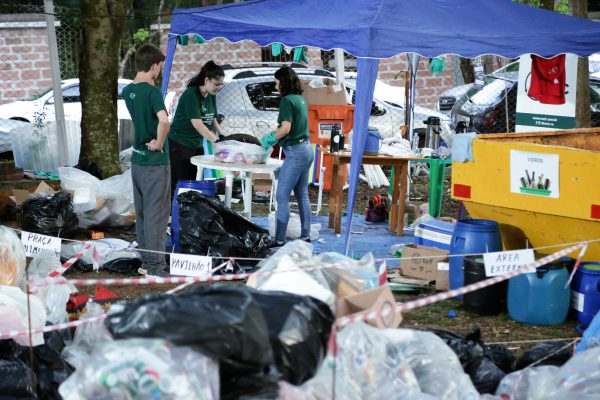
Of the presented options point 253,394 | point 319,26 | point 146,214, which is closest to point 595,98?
point 319,26

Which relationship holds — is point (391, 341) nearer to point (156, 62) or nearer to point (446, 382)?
point (446, 382)

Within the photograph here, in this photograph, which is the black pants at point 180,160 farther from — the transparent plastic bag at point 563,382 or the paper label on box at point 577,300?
the transparent plastic bag at point 563,382

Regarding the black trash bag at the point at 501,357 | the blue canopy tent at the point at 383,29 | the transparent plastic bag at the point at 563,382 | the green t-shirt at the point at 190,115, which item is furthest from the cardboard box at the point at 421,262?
the transparent plastic bag at the point at 563,382

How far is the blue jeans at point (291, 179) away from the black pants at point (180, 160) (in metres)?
1.00

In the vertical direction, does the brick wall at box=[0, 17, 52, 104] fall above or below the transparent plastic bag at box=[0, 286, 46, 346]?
above

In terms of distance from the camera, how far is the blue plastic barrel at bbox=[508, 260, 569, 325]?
6461mm

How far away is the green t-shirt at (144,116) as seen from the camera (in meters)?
6.86

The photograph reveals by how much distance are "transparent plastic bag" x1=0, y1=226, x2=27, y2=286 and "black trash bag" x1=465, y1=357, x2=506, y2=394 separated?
281cm

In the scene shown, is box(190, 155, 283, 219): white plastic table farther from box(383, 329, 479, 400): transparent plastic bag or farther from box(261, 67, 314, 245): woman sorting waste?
box(383, 329, 479, 400): transparent plastic bag

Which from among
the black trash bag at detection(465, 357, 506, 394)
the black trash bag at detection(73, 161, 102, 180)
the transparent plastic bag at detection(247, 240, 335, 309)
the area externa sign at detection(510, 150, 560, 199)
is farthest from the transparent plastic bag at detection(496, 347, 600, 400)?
the black trash bag at detection(73, 161, 102, 180)

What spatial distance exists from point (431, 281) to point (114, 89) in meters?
5.16

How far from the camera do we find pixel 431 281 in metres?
7.58

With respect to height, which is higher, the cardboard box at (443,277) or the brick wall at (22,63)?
the brick wall at (22,63)

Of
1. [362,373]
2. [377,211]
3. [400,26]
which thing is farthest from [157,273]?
[362,373]
